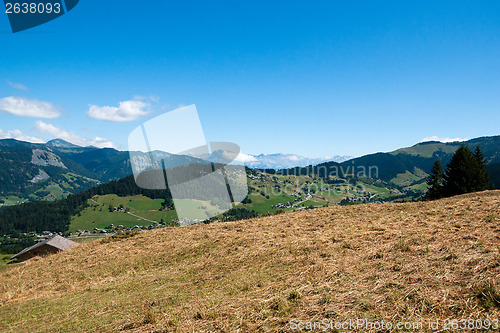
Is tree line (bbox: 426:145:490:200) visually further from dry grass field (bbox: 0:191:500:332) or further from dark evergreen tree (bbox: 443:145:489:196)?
dry grass field (bbox: 0:191:500:332)

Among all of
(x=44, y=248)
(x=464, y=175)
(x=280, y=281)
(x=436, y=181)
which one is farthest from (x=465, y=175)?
(x=44, y=248)

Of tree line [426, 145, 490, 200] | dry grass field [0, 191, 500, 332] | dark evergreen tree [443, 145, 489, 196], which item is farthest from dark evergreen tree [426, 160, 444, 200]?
dry grass field [0, 191, 500, 332]

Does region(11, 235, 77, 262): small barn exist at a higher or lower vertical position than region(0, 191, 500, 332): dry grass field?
lower

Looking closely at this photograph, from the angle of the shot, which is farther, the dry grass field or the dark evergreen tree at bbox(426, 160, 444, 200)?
the dark evergreen tree at bbox(426, 160, 444, 200)

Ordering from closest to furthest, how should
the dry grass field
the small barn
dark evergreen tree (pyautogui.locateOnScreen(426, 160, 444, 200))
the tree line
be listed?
the dry grass field < the small barn < the tree line < dark evergreen tree (pyautogui.locateOnScreen(426, 160, 444, 200))

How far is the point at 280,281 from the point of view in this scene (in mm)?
7812

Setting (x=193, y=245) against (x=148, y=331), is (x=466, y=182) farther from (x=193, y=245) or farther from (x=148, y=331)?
(x=148, y=331)

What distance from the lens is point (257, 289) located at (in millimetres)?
7406

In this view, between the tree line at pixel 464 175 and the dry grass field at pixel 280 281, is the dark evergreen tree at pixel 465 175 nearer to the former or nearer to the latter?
the tree line at pixel 464 175

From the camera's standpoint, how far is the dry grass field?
210 inches

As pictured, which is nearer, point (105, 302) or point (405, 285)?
point (405, 285)

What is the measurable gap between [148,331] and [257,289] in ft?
10.1

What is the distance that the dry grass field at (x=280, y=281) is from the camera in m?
5.34

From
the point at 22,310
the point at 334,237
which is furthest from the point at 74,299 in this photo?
the point at 334,237
